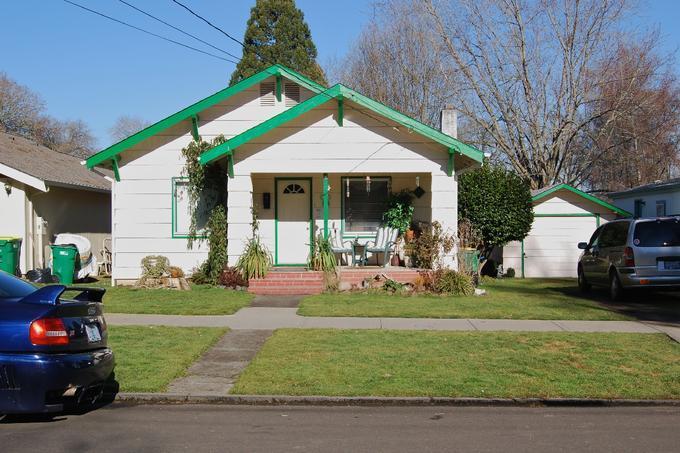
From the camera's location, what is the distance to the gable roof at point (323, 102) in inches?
616

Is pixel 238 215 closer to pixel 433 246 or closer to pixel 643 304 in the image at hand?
pixel 433 246

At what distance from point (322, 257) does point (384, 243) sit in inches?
71.6

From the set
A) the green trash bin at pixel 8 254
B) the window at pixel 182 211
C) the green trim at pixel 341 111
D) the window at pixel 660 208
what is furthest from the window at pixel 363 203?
the window at pixel 660 208

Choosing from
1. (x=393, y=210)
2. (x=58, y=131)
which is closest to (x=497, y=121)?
(x=393, y=210)

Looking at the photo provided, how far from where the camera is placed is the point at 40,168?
1916 cm

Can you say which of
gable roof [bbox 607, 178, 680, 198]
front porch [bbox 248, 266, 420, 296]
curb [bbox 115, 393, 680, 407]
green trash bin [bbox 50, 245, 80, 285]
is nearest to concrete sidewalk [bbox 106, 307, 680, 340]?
front porch [bbox 248, 266, 420, 296]

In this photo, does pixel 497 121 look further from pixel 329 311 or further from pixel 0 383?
pixel 0 383

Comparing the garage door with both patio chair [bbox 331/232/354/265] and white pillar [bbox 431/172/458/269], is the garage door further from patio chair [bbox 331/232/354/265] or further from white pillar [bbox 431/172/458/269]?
patio chair [bbox 331/232/354/265]

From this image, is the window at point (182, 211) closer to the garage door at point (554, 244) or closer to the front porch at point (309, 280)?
the front porch at point (309, 280)

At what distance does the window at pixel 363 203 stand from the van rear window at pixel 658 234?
6.39 m

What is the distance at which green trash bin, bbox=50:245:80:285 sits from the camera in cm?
1741

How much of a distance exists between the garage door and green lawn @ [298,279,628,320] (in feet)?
20.9

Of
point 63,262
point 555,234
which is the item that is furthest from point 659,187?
point 63,262

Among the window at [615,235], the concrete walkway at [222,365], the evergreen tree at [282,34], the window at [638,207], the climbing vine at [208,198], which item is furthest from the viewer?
the evergreen tree at [282,34]
